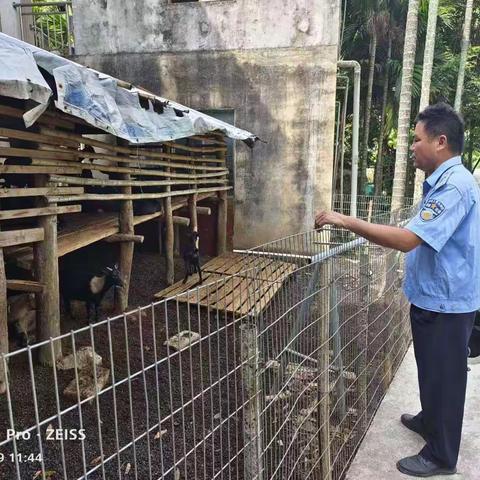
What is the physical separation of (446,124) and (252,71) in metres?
6.81

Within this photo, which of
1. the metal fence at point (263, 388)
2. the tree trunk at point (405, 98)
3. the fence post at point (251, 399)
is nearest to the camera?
the fence post at point (251, 399)

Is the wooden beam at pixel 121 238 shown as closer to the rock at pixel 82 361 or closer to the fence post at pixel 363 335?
the rock at pixel 82 361

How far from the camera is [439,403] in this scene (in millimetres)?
2389

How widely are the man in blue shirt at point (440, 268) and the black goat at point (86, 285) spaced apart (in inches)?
135

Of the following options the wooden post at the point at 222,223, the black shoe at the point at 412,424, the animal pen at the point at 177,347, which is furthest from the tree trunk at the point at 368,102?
the black shoe at the point at 412,424

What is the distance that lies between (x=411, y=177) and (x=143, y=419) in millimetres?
16672

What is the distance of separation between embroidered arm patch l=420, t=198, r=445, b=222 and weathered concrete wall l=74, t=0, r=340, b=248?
636cm

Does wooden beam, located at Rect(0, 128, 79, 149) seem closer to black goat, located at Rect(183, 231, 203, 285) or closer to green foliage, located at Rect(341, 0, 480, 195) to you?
black goat, located at Rect(183, 231, 203, 285)

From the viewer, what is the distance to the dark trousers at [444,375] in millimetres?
2340

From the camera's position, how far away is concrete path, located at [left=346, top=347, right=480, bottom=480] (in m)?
2.54

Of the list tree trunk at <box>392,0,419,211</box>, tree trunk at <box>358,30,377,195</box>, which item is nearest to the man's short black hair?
tree trunk at <box>392,0,419,211</box>

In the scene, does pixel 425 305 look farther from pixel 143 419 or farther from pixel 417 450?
pixel 143 419

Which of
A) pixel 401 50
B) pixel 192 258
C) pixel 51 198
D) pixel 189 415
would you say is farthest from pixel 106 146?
pixel 401 50

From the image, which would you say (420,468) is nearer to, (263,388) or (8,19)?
(263,388)
